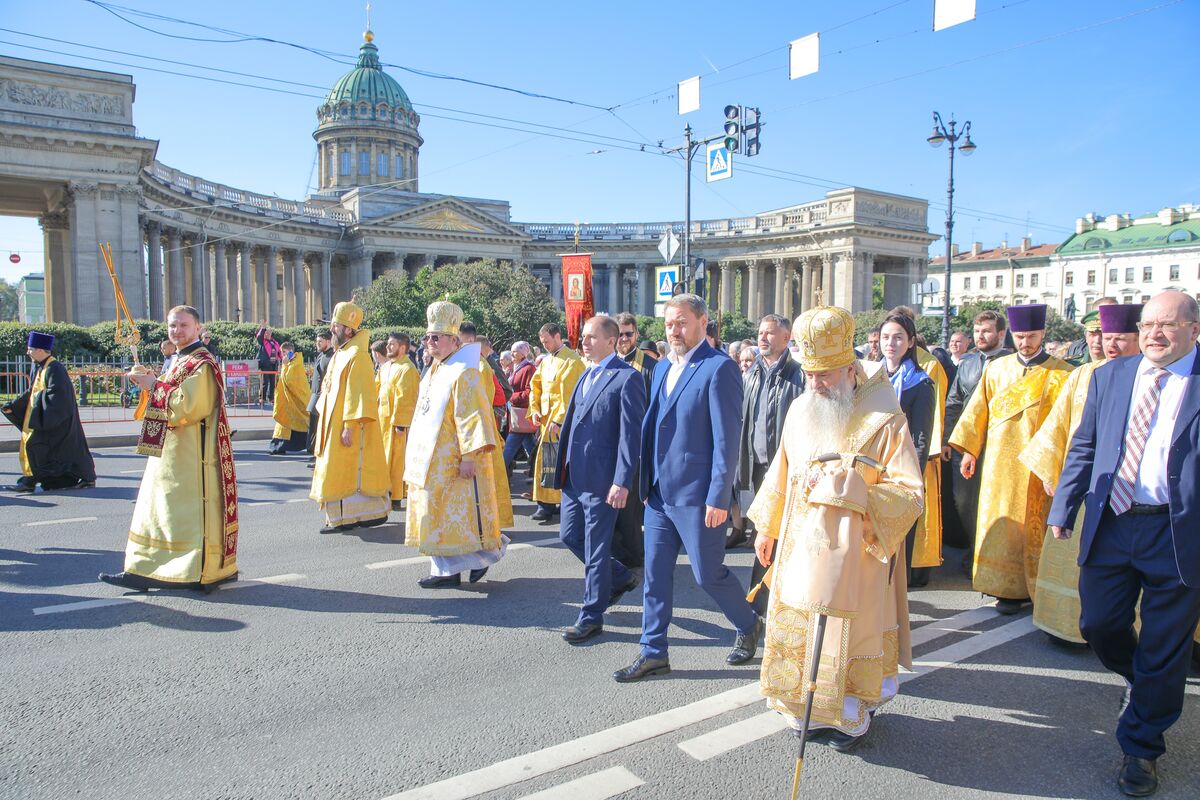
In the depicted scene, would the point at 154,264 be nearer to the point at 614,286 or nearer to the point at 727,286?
the point at 614,286

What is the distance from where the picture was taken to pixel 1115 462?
141 inches

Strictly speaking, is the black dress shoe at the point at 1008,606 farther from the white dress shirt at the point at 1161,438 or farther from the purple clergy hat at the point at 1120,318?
the white dress shirt at the point at 1161,438

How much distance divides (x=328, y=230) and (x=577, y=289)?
5382 cm

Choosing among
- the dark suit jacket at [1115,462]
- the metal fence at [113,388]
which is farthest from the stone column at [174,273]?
A: the dark suit jacket at [1115,462]

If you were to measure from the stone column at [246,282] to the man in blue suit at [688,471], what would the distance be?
55.8m

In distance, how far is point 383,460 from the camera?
801 centimetres

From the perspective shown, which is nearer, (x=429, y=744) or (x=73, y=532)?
(x=429, y=744)

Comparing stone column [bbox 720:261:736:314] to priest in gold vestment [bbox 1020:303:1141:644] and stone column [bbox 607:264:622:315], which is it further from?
priest in gold vestment [bbox 1020:303:1141:644]

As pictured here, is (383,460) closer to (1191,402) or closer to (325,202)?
(1191,402)

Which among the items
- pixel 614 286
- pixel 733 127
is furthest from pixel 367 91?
pixel 733 127

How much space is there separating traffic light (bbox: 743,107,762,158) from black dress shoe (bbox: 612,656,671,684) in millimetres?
14789

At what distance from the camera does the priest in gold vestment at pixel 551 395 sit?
8.51m

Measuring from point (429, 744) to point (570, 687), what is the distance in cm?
90

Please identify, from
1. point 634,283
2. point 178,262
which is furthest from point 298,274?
point 634,283
